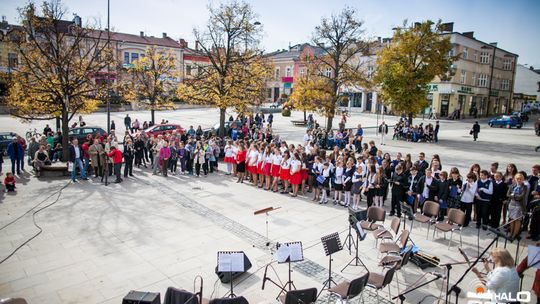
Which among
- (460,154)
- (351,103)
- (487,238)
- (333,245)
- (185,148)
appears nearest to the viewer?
(333,245)

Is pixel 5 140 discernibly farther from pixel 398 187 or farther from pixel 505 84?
pixel 505 84

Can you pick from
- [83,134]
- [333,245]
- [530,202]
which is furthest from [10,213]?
[530,202]

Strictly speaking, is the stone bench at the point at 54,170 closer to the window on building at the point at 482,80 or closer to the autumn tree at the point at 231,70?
the autumn tree at the point at 231,70

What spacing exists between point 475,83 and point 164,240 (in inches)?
2417

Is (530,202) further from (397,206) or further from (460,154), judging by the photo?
(460,154)

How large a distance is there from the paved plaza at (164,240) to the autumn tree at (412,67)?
19221 mm

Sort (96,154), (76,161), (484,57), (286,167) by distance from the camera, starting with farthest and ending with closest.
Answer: (484,57) < (96,154) < (76,161) < (286,167)

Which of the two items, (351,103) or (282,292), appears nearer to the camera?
(282,292)

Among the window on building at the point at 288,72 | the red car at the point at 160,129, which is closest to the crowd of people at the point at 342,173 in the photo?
the red car at the point at 160,129

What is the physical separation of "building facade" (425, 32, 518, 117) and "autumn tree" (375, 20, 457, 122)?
17.5 meters

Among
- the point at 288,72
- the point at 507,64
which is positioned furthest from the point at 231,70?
the point at 507,64

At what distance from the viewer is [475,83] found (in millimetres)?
56750

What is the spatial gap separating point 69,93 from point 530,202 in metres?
19.4

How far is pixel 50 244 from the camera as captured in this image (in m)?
9.02
